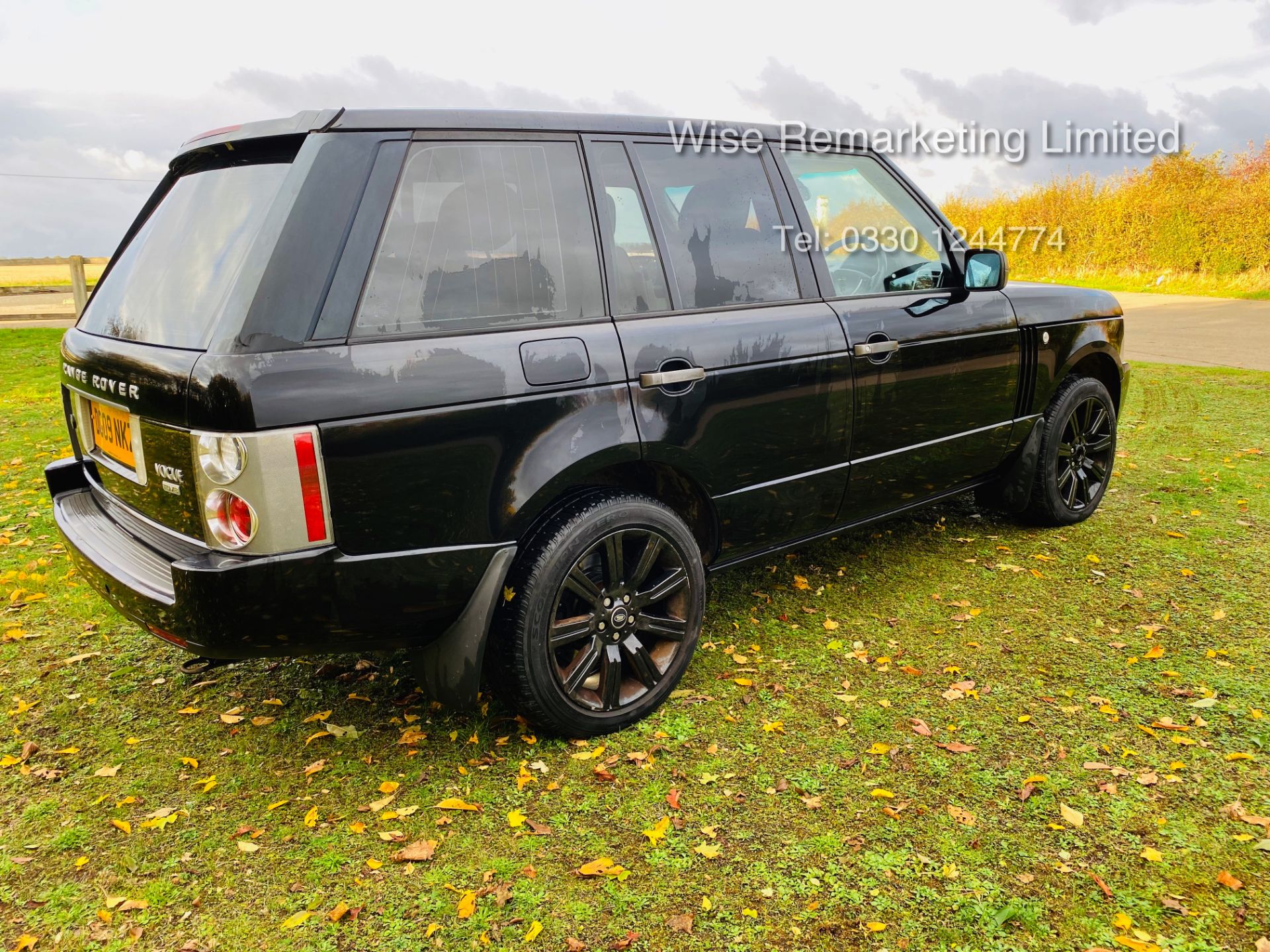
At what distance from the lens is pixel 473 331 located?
272 cm

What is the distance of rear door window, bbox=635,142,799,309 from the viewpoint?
3262mm

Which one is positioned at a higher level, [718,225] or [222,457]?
[718,225]

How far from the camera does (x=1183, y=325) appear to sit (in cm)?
1573

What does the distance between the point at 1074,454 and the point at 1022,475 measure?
42 cm

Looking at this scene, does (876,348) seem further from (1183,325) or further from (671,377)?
(1183,325)

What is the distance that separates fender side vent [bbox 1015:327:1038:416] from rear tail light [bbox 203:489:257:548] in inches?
142

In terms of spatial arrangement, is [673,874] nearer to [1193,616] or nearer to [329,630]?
[329,630]

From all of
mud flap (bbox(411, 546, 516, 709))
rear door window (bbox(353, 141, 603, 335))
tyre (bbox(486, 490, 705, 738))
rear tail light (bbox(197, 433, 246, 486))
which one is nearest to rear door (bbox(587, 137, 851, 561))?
rear door window (bbox(353, 141, 603, 335))

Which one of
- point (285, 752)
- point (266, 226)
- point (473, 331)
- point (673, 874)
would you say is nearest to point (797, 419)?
point (473, 331)

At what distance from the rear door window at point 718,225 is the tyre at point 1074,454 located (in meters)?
2.03

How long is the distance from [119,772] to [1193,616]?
4252mm

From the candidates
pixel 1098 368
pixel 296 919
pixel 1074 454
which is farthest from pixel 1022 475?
pixel 296 919

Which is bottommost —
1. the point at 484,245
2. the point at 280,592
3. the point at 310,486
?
the point at 280,592

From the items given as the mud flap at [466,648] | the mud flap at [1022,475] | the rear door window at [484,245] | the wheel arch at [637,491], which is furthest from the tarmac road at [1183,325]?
the mud flap at [466,648]
